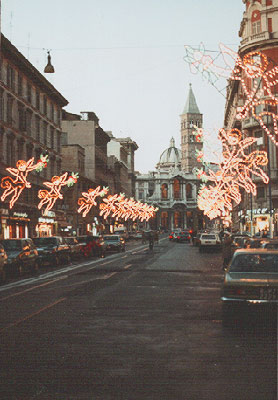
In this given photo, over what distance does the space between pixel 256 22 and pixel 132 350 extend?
5834 centimetres

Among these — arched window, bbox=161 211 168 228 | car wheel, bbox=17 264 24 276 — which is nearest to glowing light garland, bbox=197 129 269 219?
car wheel, bbox=17 264 24 276

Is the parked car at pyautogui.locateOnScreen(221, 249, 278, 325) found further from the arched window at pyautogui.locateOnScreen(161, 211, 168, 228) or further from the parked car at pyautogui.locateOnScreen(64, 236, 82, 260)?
the arched window at pyautogui.locateOnScreen(161, 211, 168, 228)

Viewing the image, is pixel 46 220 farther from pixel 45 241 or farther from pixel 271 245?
pixel 271 245

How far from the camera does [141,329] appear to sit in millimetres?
10250

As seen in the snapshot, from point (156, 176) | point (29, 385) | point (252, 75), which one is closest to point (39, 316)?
point (29, 385)

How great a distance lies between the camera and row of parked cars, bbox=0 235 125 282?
77.2 feet

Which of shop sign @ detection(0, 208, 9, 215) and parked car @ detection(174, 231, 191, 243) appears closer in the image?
shop sign @ detection(0, 208, 9, 215)

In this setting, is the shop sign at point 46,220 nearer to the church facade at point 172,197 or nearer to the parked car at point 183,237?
the parked car at point 183,237

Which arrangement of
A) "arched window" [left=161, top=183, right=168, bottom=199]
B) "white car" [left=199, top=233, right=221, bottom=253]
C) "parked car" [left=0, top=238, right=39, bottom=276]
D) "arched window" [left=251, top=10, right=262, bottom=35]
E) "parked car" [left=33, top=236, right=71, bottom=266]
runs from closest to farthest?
"parked car" [left=0, top=238, right=39, bottom=276], "parked car" [left=33, top=236, right=71, bottom=266], "white car" [left=199, top=233, right=221, bottom=253], "arched window" [left=251, top=10, right=262, bottom=35], "arched window" [left=161, top=183, right=168, bottom=199]

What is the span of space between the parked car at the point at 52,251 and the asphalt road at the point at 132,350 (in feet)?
50.1

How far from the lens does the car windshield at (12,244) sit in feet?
80.8

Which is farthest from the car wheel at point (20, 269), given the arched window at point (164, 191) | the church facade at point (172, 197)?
the arched window at point (164, 191)

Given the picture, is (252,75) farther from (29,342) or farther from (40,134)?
(40,134)

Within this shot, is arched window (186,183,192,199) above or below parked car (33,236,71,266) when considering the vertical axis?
above
